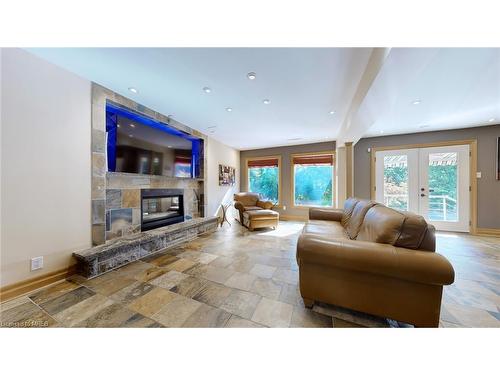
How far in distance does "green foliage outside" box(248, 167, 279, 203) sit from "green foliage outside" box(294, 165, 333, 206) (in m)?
0.70

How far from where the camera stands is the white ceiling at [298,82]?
1.60 metres

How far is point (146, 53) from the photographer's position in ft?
5.25

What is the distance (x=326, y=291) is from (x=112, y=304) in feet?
5.88

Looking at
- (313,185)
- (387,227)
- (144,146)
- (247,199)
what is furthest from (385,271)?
(313,185)

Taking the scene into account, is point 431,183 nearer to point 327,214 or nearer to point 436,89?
point 436,89

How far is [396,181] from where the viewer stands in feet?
13.8

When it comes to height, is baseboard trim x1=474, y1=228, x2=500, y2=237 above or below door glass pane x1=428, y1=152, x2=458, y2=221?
below

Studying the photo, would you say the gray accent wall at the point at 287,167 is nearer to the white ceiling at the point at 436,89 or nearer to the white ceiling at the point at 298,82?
the white ceiling at the point at 298,82

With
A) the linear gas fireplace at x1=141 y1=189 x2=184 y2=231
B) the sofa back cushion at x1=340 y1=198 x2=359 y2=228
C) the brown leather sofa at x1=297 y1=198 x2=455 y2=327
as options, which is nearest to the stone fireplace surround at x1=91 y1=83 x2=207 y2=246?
the linear gas fireplace at x1=141 y1=189 x2=184 y2=231

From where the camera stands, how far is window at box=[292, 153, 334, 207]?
507 centimetres

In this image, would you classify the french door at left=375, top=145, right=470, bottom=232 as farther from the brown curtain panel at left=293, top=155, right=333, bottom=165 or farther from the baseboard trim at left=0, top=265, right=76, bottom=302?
the baseboard trim at left=0, top=265, right=76, bottom=302

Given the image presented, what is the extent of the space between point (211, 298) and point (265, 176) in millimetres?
4616

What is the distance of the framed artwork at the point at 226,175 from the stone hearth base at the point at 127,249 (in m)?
1.86
